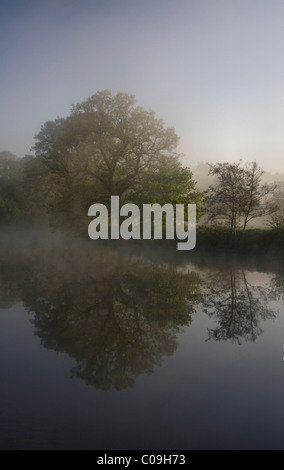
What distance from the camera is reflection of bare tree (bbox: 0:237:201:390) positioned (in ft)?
23.5

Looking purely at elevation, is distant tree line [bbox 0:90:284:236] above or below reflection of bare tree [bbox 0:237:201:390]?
above

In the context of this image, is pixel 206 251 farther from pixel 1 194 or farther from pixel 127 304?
pixel 1 194

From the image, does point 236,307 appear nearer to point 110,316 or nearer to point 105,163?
point 110,316

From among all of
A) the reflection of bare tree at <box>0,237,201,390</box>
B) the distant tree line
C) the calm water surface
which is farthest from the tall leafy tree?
the calm water surface

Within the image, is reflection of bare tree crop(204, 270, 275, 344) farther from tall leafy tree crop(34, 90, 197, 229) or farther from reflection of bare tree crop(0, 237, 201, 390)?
tall leafy tree crop(34, 90, 197, 229)

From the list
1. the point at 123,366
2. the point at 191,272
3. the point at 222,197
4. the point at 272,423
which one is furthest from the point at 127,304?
the point at 222,197

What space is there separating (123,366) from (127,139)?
35.2 meters

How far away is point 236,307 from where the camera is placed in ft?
39.8

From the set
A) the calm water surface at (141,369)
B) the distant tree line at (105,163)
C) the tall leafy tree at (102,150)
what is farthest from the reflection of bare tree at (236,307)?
the tall leafy tree at (102,150)

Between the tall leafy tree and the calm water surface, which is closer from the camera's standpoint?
the calm water surface

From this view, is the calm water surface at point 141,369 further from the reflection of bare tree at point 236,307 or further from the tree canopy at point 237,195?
the tree canopy at point 237,195

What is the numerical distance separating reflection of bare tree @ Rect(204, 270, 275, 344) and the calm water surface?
1.6 inches

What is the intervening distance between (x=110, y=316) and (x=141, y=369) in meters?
3.91

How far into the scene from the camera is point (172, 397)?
18.8 ft
